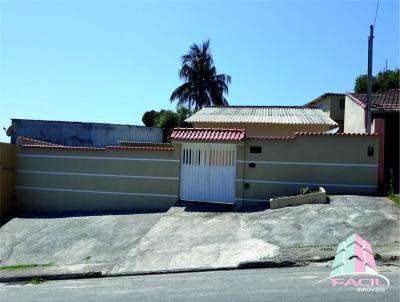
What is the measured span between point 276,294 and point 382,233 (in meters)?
5.23

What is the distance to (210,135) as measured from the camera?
52.7 feet

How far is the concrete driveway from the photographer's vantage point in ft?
34.5

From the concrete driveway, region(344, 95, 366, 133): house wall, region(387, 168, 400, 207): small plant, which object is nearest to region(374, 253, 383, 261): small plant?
the concrete driveway

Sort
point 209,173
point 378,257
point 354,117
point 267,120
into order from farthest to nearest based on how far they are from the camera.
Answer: point 354,117 → point 267,120 → point 209,173 → point 378,257

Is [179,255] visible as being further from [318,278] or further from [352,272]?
[352,272]

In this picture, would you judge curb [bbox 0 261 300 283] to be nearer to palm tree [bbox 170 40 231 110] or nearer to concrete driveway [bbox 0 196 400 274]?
concrete driveway [bbox 0 196 400 274]

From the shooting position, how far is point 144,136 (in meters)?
39.3

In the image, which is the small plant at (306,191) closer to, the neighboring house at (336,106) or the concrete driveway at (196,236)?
the concrete driveway at (196,236)

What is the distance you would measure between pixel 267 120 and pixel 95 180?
10415 mm

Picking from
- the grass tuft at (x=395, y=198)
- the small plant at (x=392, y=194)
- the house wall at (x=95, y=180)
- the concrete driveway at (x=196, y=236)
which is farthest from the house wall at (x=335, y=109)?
the house wall at (x=95, y=180)

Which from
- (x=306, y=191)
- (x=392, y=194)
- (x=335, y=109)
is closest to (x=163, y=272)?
(x=306, y=191)

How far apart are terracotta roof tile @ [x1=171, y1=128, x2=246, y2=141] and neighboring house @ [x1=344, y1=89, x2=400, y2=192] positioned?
4.80 m

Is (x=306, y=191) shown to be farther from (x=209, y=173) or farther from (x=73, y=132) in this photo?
(x=73, y=132)

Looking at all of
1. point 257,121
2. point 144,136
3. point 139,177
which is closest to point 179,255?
point 139,177
